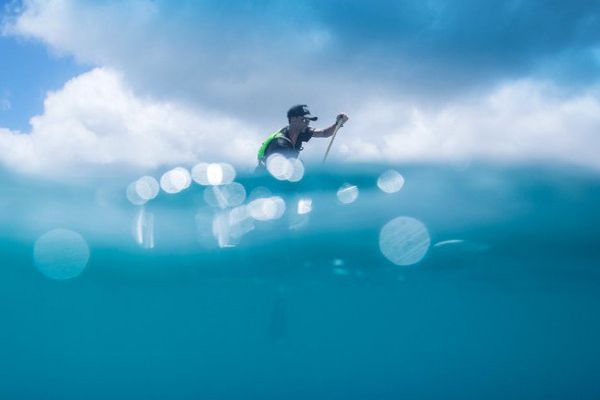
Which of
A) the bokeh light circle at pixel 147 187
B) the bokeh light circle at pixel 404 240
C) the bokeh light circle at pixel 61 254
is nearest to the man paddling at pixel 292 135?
the bokeh light circle at pixel 147 187

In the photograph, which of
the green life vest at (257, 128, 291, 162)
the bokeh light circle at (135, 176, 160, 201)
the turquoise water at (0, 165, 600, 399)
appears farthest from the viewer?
the turquoise water at (0, 165, 600, 399)

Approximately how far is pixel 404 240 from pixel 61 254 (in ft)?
48.2

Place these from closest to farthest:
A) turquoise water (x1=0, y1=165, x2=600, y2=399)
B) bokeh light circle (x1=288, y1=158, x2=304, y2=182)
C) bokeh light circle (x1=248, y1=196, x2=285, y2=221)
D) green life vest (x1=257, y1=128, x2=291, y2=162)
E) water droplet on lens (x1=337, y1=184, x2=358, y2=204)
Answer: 1. green life vest (x1=257, y1=128, x2=291, y2=162)
2. bokeh light circle (x1=288, y1=158, x2=304, y2=182)
3. bokeh light circle (x1=248, y1=196, x2=285, y2=221)
4. water droplet on lens (x1=337, y1=184, x2=358, y2=204)
5. turquoise water (x1=0, y1=165, x2=600, y2=399)

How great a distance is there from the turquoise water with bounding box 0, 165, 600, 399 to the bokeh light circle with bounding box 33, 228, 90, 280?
1.47 ft

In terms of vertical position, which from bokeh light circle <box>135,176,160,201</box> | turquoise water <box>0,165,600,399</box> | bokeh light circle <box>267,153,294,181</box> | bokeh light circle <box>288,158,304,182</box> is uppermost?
bokeh light circle <box>135,176,160,201</box>

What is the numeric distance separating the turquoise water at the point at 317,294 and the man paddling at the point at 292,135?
2.47 m

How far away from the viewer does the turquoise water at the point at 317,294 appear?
39.9 feet

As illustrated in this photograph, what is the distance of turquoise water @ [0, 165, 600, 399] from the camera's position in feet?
39.9

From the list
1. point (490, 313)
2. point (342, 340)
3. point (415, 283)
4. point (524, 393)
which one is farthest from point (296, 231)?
point (524, 393)

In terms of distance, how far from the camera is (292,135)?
22.6ft

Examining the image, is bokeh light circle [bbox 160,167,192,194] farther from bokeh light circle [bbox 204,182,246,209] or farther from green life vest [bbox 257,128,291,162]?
green life vest [bbox 257,128,291,162]

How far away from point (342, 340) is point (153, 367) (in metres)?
29.0

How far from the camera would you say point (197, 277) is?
2236 centimetres

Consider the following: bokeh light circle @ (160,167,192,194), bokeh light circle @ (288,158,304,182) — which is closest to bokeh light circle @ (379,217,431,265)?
bokeh light circle @ (288,158,304,182)
